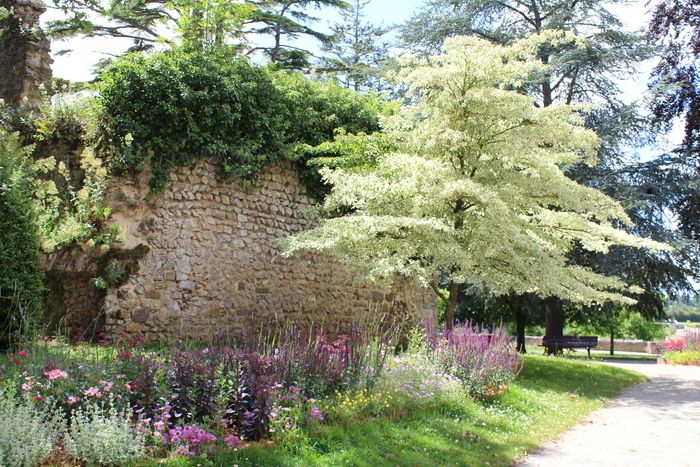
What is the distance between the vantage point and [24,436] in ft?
12.1

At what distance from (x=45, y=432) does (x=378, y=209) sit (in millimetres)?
5790

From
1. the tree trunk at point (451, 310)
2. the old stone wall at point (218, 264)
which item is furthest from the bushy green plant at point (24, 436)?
the tree trunk at point (451, 310)

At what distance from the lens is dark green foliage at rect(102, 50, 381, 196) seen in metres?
9.02

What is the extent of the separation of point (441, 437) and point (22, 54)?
32.1ft

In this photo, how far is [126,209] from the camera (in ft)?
29.5

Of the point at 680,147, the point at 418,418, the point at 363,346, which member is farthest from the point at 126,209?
the point at 680,147

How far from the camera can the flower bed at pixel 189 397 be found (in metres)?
3.87

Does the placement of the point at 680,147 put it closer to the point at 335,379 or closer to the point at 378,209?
the point at 378,209

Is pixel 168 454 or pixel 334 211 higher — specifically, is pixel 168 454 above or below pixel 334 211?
below

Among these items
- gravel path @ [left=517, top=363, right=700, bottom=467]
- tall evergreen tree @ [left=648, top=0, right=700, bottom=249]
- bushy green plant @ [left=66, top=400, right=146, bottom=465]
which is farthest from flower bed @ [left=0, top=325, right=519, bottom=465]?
tall evergreen tree @ [left=648, top=0, right=700, bottom=249]

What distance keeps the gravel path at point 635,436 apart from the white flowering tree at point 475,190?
1682 mm

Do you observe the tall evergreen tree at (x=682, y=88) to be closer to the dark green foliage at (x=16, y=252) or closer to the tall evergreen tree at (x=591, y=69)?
the tall evergreen tree at (x=591, y=69)

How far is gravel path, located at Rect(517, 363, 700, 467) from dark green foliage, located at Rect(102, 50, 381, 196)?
6.39 meters

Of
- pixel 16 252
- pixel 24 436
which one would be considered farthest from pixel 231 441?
pixel 16 252
